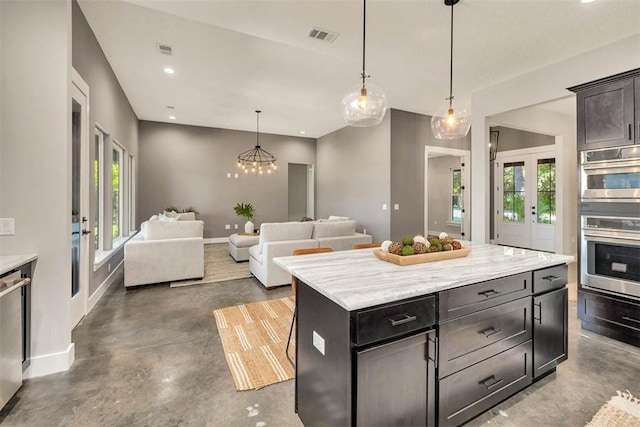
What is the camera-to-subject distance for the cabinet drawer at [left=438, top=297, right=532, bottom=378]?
1510 millimetres

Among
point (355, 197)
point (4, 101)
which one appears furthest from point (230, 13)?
point (355, 197)

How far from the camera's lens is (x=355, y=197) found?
7.18 meters

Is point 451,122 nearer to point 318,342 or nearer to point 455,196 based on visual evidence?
point 318,342

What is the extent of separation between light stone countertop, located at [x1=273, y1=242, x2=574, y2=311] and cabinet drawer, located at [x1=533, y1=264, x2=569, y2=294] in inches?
2.2

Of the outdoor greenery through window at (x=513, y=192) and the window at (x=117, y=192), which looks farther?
the outdoor greenery through window at (x=513, y=192)

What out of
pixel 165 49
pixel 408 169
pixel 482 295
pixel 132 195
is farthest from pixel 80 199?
pixel 408 169

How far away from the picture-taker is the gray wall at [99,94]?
2959mm

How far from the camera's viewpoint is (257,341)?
269 cm

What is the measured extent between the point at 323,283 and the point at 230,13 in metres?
2.59

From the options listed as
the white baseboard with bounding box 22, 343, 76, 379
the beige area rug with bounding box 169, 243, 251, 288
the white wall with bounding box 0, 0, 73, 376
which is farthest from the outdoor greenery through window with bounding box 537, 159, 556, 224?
the white baseboard with bounding box 22, 343, 76, 379

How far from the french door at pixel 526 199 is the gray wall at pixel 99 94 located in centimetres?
787

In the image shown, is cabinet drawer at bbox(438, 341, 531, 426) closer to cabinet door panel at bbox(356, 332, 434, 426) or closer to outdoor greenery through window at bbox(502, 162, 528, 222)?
cabinet door panel at bbox(356, 332, 434, 426)

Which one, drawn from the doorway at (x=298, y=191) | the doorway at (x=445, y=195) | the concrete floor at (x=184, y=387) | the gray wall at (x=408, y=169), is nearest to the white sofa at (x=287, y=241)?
the concrete floor at (x=184, y=387)

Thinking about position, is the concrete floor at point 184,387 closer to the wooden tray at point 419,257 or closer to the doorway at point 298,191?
the wooden tray at point 419,257
